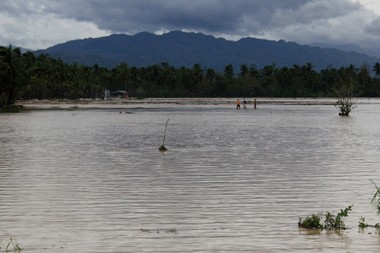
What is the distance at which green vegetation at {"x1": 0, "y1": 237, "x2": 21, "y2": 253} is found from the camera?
31.3 ft

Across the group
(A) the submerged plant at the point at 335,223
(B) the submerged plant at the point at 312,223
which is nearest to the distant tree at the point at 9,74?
(B) the submerged plant at the point at 312,223

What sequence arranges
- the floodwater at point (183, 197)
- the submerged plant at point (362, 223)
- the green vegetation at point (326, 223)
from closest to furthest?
the floodwater at point (183, 197)
the green vegetation at point (326, 223)
the submerged plant at point (362, 223)

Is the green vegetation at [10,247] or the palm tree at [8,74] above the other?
the palm tree at [8,74]

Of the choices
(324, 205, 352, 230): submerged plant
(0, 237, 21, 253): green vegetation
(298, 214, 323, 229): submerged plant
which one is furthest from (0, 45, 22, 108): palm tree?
(324, 205, 352, 230): submerged plant

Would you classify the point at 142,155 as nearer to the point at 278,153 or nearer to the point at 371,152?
the point at 278,153

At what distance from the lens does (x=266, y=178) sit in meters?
18.6

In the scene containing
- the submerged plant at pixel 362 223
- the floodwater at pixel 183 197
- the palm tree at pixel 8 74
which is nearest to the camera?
the floodwater at pixel 183 197

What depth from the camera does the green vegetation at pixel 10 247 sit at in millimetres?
9555

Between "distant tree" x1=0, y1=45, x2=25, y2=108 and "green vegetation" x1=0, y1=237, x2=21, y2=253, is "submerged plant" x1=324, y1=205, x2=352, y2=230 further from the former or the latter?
"distant tree" x1=0, y1=45, x2=25, y2=108

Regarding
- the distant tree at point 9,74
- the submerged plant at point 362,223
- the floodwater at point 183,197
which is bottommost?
the floodwater at point 183,197

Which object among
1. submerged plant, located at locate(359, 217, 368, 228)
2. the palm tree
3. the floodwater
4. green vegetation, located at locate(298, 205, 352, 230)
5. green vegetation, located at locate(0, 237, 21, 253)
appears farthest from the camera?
the palm tree

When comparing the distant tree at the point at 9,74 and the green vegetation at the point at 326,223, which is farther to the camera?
the distant tree at the point at 9,74

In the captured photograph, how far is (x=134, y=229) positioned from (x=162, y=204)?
280 cm

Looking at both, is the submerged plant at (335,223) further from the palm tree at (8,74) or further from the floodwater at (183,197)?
the palm tree at (8,74)
